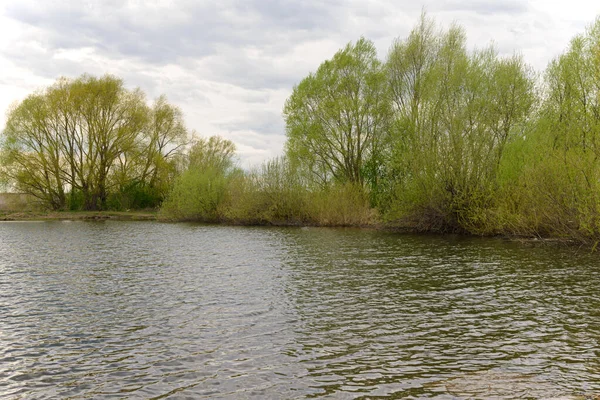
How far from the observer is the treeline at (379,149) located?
1075 inches

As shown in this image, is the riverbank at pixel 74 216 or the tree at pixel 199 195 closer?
the tree at pixel 199 195

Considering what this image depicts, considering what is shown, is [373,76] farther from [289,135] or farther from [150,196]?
[150,196]

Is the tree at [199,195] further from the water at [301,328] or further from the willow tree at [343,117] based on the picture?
the water at [301,328]

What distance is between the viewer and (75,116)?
62562 mm

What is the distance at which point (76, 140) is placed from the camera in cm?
6381

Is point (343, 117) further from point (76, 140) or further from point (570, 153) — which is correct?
point (76, 140)

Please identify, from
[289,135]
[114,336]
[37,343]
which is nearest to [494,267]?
[114,336]

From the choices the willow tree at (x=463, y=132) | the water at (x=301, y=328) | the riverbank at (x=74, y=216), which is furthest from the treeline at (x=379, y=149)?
the water at (x=301, y=328)

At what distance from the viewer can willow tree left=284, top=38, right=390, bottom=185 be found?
149 ft

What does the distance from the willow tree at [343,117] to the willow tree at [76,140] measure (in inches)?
1089

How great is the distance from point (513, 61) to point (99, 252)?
97.5 ft

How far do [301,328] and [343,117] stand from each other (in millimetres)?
37314

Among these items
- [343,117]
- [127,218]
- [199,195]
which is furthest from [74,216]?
[343,117]

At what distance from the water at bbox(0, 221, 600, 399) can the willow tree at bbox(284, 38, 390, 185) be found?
2628 centimetres
